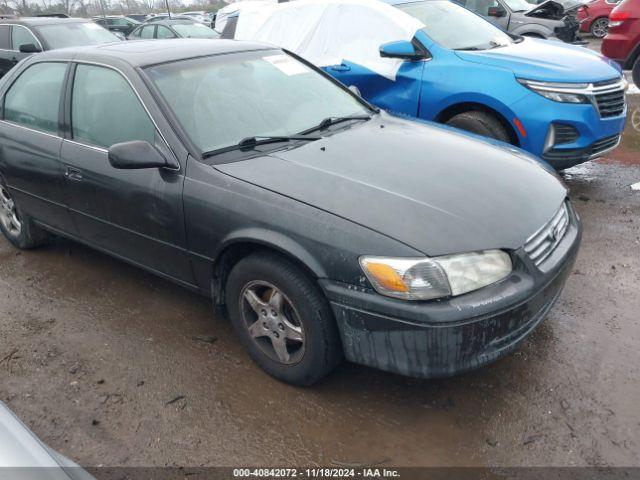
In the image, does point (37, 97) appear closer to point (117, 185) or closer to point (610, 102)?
point (117, 185)

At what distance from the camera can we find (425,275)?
2.18 meters

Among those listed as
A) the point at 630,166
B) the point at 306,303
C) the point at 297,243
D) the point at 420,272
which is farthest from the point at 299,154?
the point at 630,166

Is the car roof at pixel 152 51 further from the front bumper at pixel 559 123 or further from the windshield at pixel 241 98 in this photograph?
the front bumper at pixel 559 123

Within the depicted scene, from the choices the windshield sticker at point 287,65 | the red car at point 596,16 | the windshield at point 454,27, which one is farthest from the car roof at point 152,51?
the red car at point 596,16

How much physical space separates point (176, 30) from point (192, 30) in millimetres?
387

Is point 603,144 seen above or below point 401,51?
below

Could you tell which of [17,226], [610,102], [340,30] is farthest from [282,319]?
[340,30]

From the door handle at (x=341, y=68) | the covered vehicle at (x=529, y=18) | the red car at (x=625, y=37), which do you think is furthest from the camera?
the covered vehicle at (x=529, y=18)

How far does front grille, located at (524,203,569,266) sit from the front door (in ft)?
5.69

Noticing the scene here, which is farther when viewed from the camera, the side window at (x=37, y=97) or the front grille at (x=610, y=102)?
the front grille at (x=610, y=102)

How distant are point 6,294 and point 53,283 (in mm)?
307

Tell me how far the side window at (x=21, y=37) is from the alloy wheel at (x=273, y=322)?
8400 mm

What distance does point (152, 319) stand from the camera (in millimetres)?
3404

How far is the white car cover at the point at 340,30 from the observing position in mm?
5352
